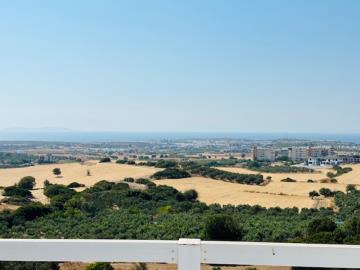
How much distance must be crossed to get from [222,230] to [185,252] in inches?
510

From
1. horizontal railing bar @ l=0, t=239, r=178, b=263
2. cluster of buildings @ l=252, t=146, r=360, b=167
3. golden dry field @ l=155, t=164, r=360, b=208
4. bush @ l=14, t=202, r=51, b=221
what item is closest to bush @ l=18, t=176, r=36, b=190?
golden dry field @ l=155, t=164, r=360, b=208

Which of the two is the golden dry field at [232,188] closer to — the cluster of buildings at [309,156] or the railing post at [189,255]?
the railing post at [189,255]

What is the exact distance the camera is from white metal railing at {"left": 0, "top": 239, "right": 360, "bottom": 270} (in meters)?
1.80

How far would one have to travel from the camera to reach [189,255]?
1828 mm

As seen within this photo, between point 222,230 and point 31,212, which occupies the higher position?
point 222,230

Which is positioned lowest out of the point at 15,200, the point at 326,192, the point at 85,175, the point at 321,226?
the point at 85,175

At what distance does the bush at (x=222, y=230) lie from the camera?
46.9ft

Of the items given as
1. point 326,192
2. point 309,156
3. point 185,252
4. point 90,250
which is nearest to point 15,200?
→ point 326,192

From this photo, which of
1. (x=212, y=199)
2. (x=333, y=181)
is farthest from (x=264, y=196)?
(x=333, y=181)

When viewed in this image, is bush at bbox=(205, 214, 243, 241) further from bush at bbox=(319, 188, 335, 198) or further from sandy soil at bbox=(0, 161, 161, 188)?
sandy soil at bbox=(0, 161, 161, 188)

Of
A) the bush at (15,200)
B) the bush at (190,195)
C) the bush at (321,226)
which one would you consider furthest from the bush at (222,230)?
the bush at (190,195)

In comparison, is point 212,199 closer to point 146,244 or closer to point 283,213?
point 283,213

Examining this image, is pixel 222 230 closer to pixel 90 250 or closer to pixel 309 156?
pixel 90 250

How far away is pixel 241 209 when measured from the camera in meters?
28.5
